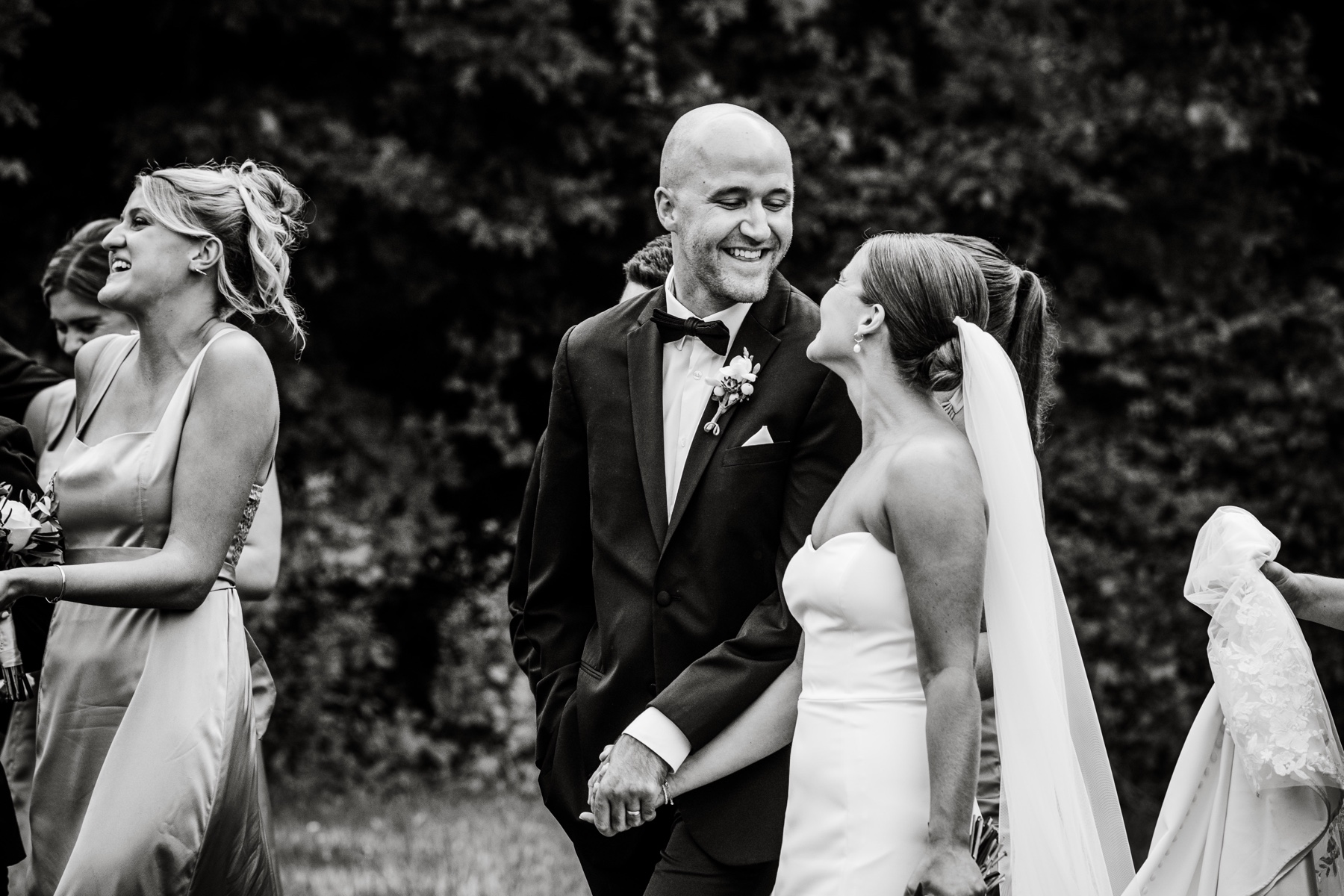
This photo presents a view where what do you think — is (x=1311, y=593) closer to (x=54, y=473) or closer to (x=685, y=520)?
(x=685, y=520)

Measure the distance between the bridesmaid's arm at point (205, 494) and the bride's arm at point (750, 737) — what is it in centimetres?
121

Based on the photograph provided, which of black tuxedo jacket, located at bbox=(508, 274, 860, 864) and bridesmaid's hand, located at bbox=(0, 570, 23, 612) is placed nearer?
bridesmaid's hand, located at bbox=(0, 570, 23, 612)

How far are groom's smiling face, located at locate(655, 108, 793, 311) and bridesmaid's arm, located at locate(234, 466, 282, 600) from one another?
5.12 feet

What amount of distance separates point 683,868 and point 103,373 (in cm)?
197

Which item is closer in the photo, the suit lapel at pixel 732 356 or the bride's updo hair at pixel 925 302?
the bride's updo hair at pixel 925 302

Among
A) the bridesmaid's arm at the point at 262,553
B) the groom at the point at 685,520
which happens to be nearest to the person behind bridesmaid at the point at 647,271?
the groom at the point at 685,520

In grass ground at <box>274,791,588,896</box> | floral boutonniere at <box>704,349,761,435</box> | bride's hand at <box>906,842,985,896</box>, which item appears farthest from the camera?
grass ground at <box>274,791,588,896</box>

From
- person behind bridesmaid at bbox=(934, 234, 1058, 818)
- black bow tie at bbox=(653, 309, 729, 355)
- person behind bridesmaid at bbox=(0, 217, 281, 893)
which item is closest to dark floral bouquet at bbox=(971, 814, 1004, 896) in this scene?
person behind bridesmaid at bbox=(934, 234, 1058, 818)

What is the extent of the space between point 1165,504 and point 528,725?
4.11m

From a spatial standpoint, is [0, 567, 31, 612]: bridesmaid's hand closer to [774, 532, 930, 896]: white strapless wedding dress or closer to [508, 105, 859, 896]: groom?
[508, 105, 859, 896]: groom

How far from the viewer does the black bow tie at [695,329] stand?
353cm

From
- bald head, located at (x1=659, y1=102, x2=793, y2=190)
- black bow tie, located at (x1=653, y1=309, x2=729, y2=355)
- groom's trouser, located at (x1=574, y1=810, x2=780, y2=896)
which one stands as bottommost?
groom's trouser, located at (x1=574, y1=810, x2=780, y2=896)

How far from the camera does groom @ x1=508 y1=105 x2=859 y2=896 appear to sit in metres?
3.30

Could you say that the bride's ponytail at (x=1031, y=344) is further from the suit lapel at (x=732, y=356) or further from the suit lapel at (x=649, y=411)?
the suit lapel at (x=649, y=411)
